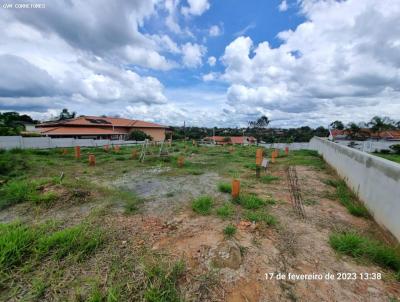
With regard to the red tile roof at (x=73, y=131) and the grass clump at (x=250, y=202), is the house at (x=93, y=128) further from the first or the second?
the grass clump at (x=250, y=202)

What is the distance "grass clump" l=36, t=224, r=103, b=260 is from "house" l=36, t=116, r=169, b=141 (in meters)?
25.8

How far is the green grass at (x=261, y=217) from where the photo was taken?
3.38 m

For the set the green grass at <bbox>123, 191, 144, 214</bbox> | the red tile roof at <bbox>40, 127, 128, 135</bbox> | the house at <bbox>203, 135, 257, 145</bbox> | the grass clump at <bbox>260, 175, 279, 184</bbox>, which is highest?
the red tile roof at <bbox>40, 127, 128, 135</bbox>

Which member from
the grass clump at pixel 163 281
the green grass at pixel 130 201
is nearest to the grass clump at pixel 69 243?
the grass clump at pixel 163 281

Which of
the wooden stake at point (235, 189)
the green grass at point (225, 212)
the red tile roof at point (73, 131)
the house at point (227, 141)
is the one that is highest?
the red tile roof at point (73, 131)

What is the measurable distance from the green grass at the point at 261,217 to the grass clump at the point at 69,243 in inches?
94.6

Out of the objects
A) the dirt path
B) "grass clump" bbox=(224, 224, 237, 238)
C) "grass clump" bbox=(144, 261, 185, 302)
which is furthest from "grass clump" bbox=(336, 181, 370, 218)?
"grass clump" bbox=(144, 261, 185, 302)

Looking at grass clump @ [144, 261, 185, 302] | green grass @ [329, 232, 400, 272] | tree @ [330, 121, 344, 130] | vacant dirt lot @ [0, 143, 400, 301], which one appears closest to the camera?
grass clump @ [144, 261, 185, 302]

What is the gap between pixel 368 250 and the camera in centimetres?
255

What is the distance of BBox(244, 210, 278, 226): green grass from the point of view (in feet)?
11.1

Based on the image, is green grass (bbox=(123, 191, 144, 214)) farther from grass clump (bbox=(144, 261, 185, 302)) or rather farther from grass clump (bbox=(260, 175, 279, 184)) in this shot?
grass clump (bbox=(260, 175, 279, 184))

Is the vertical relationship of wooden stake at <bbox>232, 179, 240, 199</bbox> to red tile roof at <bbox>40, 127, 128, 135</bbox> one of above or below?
below

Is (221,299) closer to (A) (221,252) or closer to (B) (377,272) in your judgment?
(A) (221,252)

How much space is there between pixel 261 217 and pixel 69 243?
295 cm
